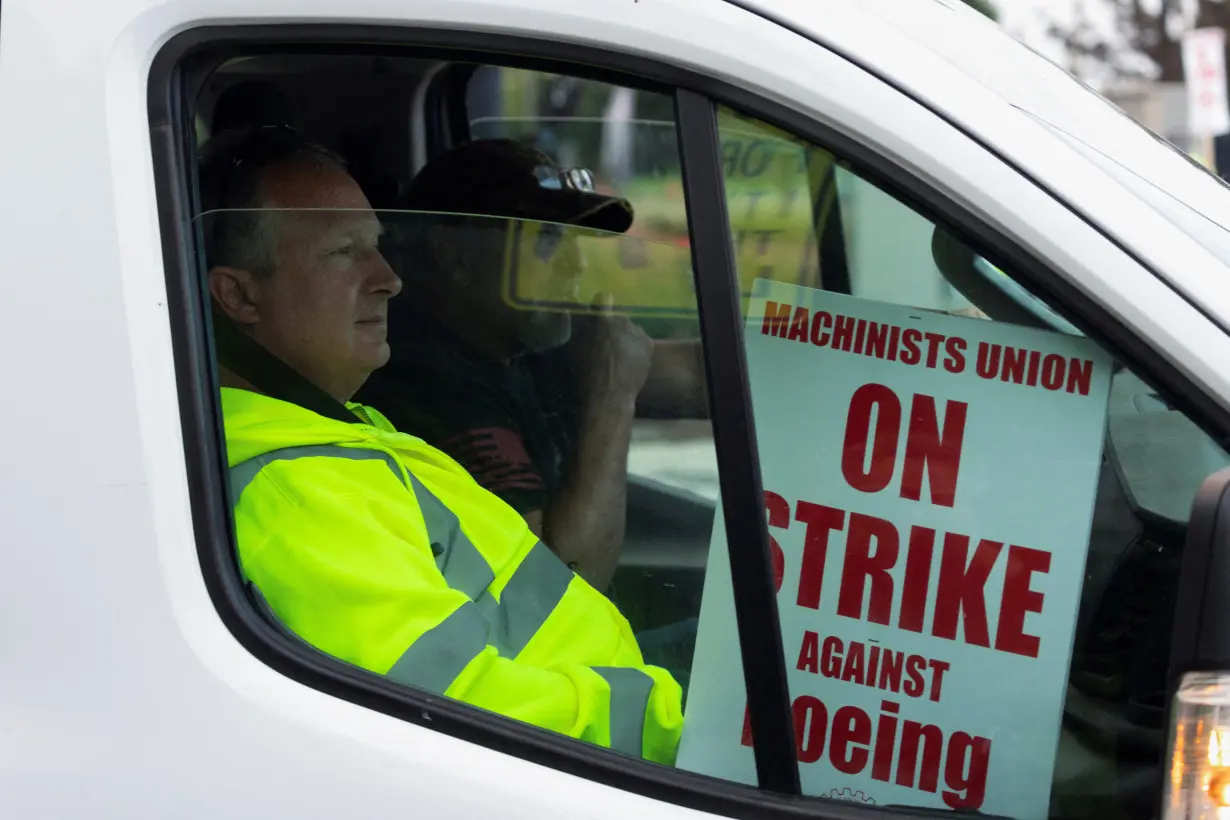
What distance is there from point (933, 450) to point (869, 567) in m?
0.14

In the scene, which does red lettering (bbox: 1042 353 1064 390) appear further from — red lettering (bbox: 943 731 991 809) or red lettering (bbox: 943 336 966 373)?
red lettering (bbox: 943 731 991 809)

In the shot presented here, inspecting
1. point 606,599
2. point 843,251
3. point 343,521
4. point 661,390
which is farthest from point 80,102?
point 843,251

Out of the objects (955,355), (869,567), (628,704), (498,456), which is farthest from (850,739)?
(498,456)

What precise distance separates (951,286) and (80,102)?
2.91ft

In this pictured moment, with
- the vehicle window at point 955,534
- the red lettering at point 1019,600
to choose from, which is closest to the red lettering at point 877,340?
the vehicle window at point 955,534

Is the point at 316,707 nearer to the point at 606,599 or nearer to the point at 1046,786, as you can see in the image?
the point at 606,599

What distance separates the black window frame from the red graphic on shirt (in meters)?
0.54

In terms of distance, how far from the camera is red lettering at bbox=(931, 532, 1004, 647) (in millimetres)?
1307

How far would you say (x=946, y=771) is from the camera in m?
1.34

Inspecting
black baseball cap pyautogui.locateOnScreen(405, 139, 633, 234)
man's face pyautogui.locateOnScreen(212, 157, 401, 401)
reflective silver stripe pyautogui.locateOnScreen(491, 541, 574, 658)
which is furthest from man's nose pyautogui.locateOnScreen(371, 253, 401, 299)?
reflective silver stripe pyautogui.locateOnScreen(491, 541, 574, 658)

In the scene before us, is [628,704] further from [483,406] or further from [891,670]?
[483,406]

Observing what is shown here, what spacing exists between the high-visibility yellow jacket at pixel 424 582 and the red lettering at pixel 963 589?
0.32 meters

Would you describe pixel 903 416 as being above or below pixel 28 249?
below

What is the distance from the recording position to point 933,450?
52.2 inches
